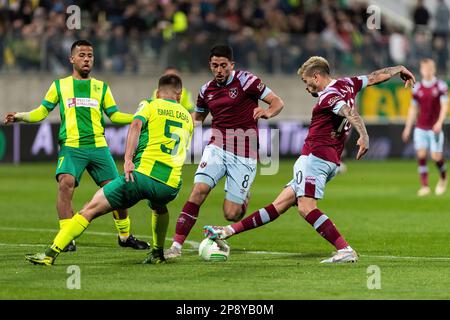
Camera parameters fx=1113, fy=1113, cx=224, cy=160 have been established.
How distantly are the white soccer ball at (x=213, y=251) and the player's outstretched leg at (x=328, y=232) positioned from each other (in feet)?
3.06

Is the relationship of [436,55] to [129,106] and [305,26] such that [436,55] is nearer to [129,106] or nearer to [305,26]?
[305,26]

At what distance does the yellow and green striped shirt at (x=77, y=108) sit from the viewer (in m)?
12.7

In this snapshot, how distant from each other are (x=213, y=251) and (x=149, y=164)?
4.40 feet

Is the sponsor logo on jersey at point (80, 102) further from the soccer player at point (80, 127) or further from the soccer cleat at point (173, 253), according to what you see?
the soccer cleat at point (173, 253)

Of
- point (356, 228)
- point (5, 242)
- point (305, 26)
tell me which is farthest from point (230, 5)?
point (5, 242)

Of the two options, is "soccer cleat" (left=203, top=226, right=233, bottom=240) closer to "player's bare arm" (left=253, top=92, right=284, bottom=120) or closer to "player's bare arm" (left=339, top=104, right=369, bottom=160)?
"player's bare arm" (left=253, top=92, right=284, bottom=120)

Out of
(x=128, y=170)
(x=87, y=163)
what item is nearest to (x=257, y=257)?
(x=128, y=170)

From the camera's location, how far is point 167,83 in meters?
10.9

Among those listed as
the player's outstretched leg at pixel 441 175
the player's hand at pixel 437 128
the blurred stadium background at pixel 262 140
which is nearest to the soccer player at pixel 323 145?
the blurred stadium background at pixel 262 140

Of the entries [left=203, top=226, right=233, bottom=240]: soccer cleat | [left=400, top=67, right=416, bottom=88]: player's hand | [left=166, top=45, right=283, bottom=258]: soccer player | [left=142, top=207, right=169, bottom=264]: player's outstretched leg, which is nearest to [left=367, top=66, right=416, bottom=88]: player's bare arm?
[left=400, top=67, right=416, bottom=88]: player's hand

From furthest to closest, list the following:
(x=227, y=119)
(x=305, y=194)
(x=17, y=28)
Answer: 1. (x=17, y=28)
2. (x=227, y=119)
3. (x=305, y=194)

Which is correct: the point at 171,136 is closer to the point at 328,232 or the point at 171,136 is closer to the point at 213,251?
the point at 213,251

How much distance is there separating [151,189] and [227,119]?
2.12 metres

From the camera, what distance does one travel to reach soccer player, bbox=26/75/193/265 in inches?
416
